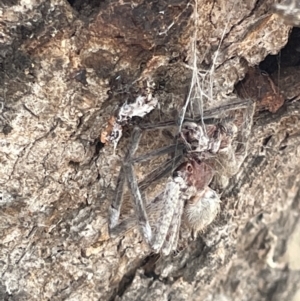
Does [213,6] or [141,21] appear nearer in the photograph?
[141,21]

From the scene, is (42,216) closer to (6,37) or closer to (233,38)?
(6,37)

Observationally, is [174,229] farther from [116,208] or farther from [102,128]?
[102,128]

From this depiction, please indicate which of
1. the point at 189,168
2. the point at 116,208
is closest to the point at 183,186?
the point at 189,168

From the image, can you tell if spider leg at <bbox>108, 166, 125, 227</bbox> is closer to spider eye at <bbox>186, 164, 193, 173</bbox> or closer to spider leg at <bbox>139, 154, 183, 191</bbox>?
spider leg at <bbox>139, 154, 183, 191</bbox>

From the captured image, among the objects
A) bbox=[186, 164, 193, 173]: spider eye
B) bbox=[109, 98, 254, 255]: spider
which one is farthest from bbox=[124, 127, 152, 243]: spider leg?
bbox=[186, 164, 193, 173]: spider eye

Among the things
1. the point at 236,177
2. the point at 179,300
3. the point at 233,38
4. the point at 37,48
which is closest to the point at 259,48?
the point at 233,38
